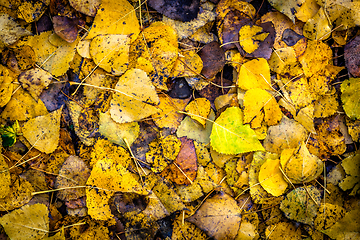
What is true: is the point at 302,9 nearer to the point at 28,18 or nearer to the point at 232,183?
the point at 232,183

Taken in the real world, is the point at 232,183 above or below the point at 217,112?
below

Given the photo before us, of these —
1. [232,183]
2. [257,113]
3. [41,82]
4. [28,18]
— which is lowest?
[232,183]

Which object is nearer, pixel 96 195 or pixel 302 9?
pixel 96 195

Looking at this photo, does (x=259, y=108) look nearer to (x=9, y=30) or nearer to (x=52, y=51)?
(x=52, y=51)

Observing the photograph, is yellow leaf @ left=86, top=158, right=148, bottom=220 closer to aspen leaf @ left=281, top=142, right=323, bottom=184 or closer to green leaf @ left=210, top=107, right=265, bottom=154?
green leaf @ left=210, top=107, right=265, bottom=154

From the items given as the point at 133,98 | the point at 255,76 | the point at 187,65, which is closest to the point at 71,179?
the point at 133,98

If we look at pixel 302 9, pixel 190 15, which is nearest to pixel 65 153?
pixel 190 15
